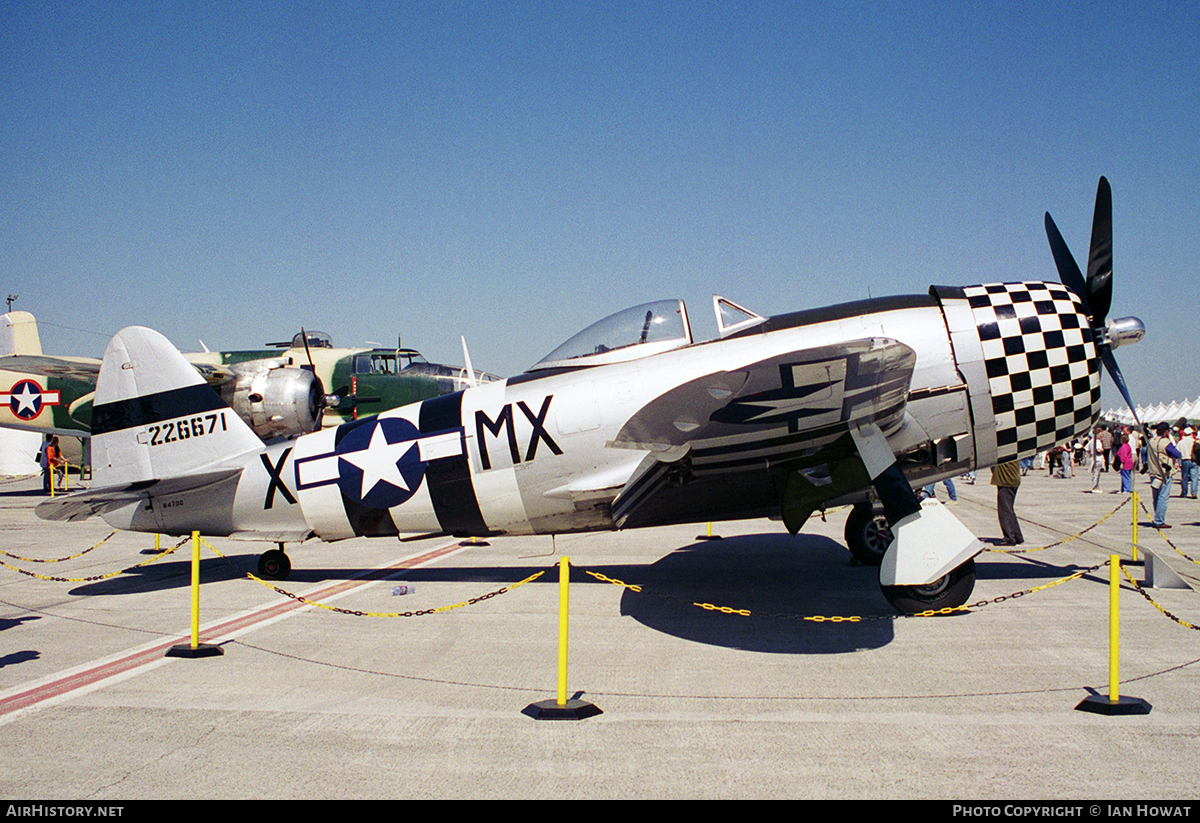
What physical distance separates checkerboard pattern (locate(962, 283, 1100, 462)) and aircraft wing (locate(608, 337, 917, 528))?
1.07m

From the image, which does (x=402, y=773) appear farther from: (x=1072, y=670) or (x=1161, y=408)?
(x=1161, y=408)

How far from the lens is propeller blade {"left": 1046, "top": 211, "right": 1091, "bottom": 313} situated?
26.3 ft

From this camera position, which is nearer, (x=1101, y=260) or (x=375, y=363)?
(x=1101, y=260)

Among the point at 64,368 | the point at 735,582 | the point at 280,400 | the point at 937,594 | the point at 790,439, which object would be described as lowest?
the point at 735,582

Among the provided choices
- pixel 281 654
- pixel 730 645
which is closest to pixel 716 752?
pixel 730 645

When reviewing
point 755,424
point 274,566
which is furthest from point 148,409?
point 755,424

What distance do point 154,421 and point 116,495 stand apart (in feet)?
3.26

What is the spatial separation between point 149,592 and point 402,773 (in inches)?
248

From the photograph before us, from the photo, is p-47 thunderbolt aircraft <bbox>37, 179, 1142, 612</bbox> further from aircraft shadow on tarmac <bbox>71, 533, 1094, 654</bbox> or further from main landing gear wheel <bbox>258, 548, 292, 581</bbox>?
aircraft shadow on tarmac <bbox>71, 533, 1094, 654</bbox>

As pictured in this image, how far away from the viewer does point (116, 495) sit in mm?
8359

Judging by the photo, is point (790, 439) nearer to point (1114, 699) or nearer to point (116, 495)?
point (1114, 699)

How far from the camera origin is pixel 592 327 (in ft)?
25.6

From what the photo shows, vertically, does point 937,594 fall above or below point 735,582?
above

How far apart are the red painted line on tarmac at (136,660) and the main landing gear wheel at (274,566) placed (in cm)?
73
